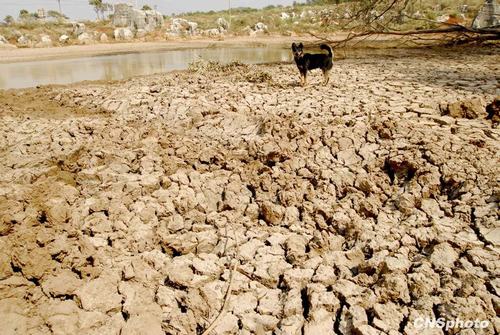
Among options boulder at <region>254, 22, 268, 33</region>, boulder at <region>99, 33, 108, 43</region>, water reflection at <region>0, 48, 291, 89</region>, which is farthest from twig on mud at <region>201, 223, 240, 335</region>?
boulder at <region>99, 33, 108, 43</region>

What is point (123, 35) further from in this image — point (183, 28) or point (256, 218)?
point (256, 218)

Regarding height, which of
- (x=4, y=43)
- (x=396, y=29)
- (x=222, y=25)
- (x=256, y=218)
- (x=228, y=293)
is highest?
(x=222, y=25)

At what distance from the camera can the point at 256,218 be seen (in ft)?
10.1

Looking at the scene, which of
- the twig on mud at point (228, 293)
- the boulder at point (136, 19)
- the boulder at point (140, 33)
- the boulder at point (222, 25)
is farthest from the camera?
the boulder at point (136, 19)

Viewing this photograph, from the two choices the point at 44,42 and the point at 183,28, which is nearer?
the point at 44,42

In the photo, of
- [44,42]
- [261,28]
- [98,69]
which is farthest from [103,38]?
[98,69]

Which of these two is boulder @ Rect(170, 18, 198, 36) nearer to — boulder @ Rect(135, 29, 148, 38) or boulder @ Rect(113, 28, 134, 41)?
boulder @ Rect(135, 29, 148, 38)

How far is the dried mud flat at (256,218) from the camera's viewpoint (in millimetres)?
2150

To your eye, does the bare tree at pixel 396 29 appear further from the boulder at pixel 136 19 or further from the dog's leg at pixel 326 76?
the boulder at pixel 136 19

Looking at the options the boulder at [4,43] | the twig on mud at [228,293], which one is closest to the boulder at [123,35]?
the boulder at [4,43]

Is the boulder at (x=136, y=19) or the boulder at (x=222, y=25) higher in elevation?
the boulder at (x=136, y=19)

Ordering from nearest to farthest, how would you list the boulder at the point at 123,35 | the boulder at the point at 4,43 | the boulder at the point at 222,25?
the boulder at the point at 4,43, the boulder at the point at 123,35, the boulder at the point at 222,25

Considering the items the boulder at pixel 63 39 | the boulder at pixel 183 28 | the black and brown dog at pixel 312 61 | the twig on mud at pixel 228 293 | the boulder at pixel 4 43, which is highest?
the boulder at pixel 183 28

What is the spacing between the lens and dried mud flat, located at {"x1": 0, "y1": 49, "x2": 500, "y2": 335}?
215cm
